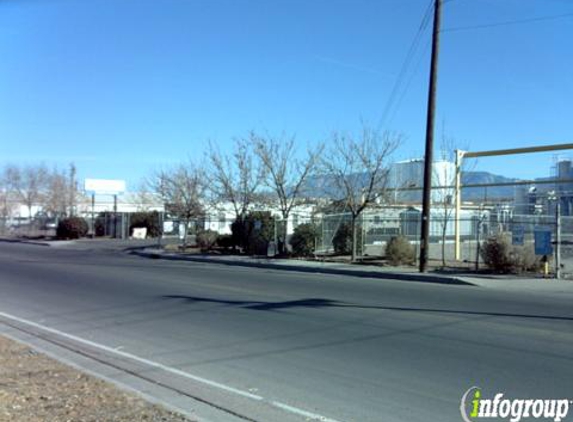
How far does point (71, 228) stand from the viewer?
4622 centimetres

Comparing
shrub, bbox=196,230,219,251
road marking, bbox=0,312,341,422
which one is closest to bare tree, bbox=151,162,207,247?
shrub, bbox=196,230,219,251

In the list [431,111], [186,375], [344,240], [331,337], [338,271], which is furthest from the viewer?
[344,240]

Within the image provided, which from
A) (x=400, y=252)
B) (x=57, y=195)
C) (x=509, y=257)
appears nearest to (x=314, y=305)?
(x=509, y=257)

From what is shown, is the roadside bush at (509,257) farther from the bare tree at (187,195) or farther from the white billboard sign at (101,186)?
the white billboard sign at (101,186)

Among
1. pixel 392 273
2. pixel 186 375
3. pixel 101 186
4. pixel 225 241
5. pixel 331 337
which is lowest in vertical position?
pixel 186 375

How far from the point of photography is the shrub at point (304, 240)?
91.1 ft

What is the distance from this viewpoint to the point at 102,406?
534 cm

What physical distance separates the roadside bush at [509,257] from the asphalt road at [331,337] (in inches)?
166

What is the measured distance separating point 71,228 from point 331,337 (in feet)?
135

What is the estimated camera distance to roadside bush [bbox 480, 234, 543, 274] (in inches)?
795

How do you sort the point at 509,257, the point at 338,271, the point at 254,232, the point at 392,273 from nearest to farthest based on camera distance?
1. the point at 392,273
2. the point at 509,257
3. the point at 338,271
4. the point at 254,232

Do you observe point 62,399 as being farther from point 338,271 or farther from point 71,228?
point 71,228

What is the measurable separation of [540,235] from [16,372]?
17.0 m

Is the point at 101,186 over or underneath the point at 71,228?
over
